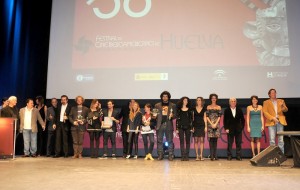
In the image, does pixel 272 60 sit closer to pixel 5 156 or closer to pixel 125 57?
pixel 125 57

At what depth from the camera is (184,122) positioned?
23.9 ft

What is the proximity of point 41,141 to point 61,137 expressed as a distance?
2.35ft

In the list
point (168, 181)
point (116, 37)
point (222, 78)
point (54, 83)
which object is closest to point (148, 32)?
point (116, 37)

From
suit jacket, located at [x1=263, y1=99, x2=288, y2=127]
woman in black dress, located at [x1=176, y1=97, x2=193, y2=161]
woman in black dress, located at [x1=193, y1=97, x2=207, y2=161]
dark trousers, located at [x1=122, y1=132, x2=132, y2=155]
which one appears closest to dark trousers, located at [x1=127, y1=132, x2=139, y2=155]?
dark trousers, located at [x1=122, y1=132, x2=132, y2=155]

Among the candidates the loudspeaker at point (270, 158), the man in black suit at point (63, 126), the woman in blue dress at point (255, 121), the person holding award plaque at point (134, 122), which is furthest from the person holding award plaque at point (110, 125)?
the loudspeaker at point (270, 158)

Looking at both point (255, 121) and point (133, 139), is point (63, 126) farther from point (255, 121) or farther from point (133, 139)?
point (255, 121)

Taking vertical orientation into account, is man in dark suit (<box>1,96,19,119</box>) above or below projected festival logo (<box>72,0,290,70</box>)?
below

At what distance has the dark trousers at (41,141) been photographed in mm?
8492

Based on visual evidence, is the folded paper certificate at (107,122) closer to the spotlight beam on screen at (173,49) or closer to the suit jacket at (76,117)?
the suit jacket at (76,117)

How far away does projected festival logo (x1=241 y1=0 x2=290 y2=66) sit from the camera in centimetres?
772

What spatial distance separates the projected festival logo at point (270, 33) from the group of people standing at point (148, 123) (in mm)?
1023

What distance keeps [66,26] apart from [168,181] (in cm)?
593

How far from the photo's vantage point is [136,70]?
8133mm

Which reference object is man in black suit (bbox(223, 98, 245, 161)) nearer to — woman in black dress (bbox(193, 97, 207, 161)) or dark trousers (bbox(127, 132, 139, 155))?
woman in black dress (bbox(193, 97, 207, 161))
